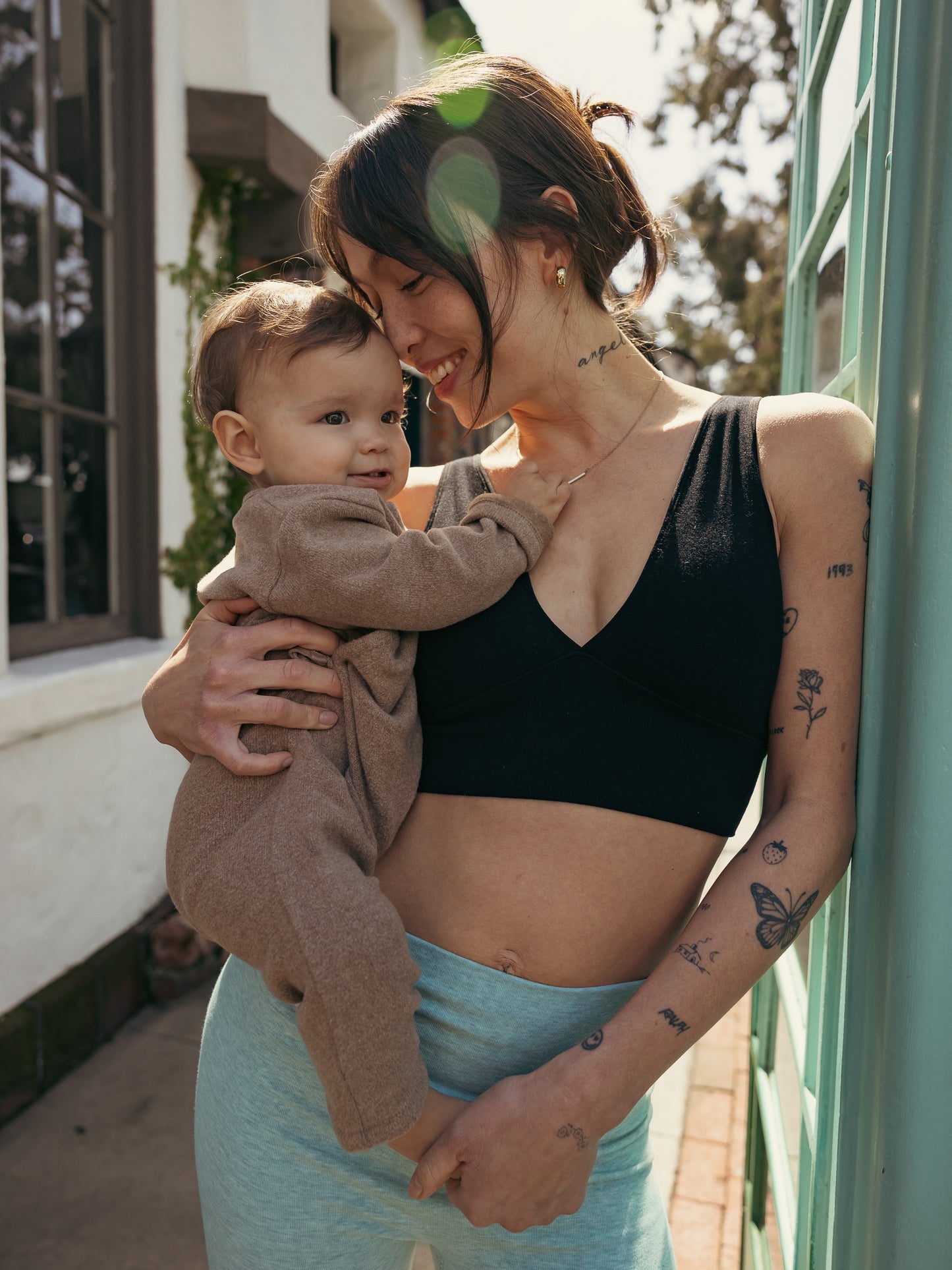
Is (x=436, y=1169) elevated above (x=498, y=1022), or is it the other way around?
(x=498, y=1022)

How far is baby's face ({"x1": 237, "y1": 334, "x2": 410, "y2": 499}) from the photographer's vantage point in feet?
4.54

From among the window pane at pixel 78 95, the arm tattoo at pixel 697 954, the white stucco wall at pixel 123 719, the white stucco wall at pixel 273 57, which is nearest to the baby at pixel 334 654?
the arm tattoo at pixel 697 954

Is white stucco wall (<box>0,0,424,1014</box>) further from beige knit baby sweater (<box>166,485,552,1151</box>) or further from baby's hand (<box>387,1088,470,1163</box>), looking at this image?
baby's hand (<box>387,1088,470,1163</box>)

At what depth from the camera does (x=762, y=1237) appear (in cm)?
211

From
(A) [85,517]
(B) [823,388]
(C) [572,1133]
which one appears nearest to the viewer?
(C) [572,1133]

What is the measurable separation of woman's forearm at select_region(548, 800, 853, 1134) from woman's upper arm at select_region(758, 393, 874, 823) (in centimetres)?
4

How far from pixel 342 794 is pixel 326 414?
57cm

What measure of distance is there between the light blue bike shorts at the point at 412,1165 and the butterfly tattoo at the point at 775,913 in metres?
0.23

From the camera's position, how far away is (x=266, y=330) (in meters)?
1.39

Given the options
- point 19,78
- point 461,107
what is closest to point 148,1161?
point 461,107

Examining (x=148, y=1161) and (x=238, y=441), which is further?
(x=148, y=1161)

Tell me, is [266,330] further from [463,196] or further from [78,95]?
[78,95]

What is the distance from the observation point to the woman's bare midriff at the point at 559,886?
1179mm

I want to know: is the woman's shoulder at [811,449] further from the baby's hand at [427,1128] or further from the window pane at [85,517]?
the window pane at [85,517]
